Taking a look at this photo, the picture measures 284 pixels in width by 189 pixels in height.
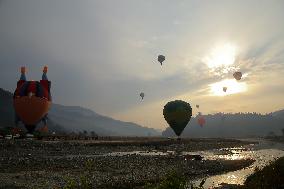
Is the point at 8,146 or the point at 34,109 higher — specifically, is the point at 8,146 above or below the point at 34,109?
below

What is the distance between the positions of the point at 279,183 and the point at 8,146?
151ft

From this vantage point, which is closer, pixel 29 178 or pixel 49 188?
pixel 49 188

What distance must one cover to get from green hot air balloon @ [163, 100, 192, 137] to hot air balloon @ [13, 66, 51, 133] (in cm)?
2768

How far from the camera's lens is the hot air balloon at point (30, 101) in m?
80.1

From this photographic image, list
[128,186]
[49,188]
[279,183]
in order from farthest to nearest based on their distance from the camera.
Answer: [128,186] < [49,188] < [279,183]

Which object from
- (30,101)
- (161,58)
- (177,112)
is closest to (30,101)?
(30,101)

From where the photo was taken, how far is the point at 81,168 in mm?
33938

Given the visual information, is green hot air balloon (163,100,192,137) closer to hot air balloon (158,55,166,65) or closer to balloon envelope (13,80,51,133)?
hot air balloon (158,55,166,65)

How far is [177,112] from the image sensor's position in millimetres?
78750

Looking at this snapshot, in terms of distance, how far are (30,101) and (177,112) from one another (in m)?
32.1

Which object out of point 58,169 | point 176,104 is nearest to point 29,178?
point 58,169

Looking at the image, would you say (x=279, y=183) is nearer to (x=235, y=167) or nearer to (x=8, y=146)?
(x=235, y=167)

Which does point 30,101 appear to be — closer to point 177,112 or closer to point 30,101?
point 30,101

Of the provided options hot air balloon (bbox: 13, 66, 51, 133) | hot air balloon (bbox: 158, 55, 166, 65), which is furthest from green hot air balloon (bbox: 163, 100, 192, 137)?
hot air balloon (bbox: 13, 66, 51, 133)
